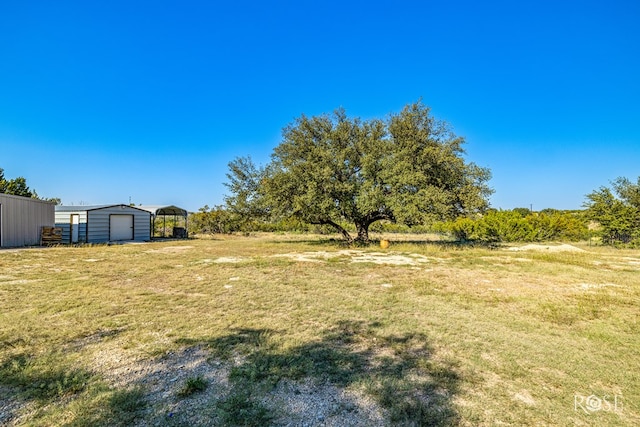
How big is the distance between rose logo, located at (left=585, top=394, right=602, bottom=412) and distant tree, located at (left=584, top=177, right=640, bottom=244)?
19164mm

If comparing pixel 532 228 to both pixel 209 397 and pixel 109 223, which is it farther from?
pixel 109 223

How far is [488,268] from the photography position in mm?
8859

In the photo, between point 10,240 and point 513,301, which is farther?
point 10,240

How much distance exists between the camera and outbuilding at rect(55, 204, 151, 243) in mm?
16875

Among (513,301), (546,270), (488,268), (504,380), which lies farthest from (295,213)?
(504,380)

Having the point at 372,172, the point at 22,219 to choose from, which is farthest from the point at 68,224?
the point at 372,172

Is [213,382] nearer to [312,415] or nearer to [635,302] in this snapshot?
[312,415]

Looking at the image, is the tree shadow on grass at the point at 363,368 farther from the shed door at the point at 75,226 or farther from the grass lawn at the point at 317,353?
the shed door at the point at 75,226

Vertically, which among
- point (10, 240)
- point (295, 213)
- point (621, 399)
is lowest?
point (621, 399)

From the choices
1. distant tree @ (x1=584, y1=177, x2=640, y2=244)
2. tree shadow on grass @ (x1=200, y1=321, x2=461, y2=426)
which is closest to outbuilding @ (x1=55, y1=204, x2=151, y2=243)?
tree shadow on grass @ (x1=200, y1=321, x2=461, y2=426)

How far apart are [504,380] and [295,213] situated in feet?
43.7

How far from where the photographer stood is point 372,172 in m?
14.4

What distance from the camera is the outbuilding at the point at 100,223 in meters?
16.9

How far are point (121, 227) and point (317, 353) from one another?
19605 mm
